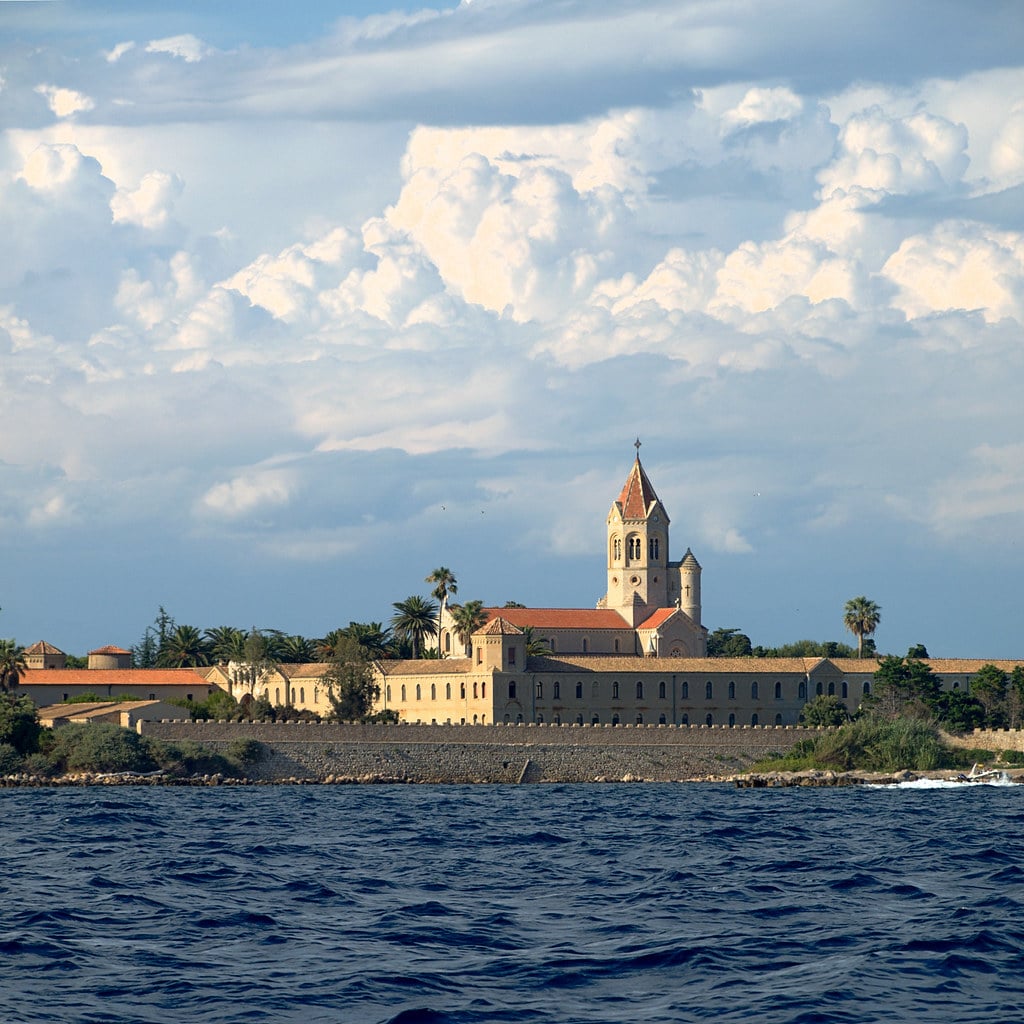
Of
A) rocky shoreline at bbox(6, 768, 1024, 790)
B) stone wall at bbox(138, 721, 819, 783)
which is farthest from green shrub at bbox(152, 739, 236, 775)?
stone wall at bbox(138, 721, 819, 783)

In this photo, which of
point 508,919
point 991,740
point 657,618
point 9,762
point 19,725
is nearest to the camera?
point 508,919

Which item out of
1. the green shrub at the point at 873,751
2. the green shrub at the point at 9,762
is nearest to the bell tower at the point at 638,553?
the green shrub at the point at 873,751

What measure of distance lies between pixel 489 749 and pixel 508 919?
57.8 m

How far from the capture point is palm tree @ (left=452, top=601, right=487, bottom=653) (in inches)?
4813

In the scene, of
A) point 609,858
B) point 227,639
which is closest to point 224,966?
point 609,858

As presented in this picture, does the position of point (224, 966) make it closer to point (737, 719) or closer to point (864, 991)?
point (864, 991)

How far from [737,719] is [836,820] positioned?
54.3 meters

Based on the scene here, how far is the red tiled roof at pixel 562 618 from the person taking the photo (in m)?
124

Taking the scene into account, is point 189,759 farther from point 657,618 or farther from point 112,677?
point 657,618

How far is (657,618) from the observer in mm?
124562

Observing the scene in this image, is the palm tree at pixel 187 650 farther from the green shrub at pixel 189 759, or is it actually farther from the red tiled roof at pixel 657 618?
the green shrub at pixel 189 759

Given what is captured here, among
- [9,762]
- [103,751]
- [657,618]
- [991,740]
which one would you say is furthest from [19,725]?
[657,618]

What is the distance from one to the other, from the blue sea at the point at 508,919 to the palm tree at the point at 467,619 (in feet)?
206

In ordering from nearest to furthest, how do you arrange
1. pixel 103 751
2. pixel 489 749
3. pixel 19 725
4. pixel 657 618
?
pixel 103 751, pixel 19 725, pixel 489 749, pixel 657 618
